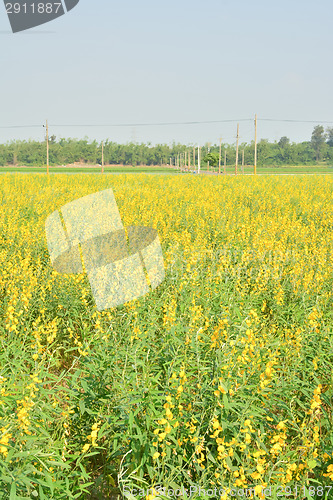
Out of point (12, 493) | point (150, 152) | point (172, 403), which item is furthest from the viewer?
point (150, 152)

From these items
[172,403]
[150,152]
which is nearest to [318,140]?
Result: [150,152]

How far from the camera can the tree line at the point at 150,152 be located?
99125 millimetres

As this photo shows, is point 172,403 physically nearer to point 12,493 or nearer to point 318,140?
point 12,493

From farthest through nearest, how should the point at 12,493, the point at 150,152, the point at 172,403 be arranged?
the point at 150,152, the point at 172,403, the point at 12,493

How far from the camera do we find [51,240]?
20.0 feet

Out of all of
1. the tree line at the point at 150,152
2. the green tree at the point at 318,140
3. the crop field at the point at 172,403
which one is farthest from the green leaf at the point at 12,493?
the green tree at the point at 318,140

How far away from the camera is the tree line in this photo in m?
99.1

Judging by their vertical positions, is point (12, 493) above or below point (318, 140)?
below

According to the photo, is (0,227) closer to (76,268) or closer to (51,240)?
(51,240)

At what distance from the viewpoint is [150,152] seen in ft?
398

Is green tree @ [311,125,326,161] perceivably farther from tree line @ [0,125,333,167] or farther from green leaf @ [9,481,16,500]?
green leaf @ [9,481,16,500]

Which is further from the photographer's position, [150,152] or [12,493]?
[150,152]

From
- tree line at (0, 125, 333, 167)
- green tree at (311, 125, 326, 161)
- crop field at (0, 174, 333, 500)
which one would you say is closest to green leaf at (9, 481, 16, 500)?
crop field at (0, 174, 333, 500)

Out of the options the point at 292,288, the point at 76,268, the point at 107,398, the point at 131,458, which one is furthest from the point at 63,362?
the point at 292,288
